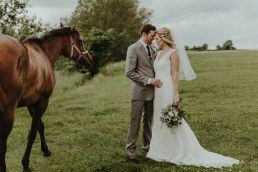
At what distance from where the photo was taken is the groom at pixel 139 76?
29.5ft

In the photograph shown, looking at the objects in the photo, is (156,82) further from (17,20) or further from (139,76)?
(17,20)

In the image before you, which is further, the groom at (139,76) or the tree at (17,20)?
the tree at (17,20)

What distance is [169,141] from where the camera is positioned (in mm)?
9047

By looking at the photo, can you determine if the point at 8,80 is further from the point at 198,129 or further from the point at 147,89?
the point at 198,129

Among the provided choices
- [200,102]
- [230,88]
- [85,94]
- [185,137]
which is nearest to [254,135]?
[185,137]

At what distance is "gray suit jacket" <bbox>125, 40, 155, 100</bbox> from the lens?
29.4ft

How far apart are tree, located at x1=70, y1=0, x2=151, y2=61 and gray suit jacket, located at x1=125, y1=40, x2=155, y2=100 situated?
54.7 meters

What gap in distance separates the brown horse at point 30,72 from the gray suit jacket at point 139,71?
6.13 feet

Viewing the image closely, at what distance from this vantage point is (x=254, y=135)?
1174 centimetres

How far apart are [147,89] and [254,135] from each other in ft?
13.9

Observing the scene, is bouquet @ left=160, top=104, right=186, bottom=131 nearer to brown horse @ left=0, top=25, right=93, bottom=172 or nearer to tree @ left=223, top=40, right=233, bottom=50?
brown horse @ left=0, top=25, right=93, bottom=172

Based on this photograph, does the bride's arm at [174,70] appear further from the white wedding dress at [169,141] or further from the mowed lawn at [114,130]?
the mowed lawn at [114,130]

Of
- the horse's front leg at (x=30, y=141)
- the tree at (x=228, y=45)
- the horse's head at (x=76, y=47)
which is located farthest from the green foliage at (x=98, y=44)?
the tree at (x=228, y=45)

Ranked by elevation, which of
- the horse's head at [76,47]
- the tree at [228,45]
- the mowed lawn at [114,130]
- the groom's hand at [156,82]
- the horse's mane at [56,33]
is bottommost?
the tree at [228,45]
